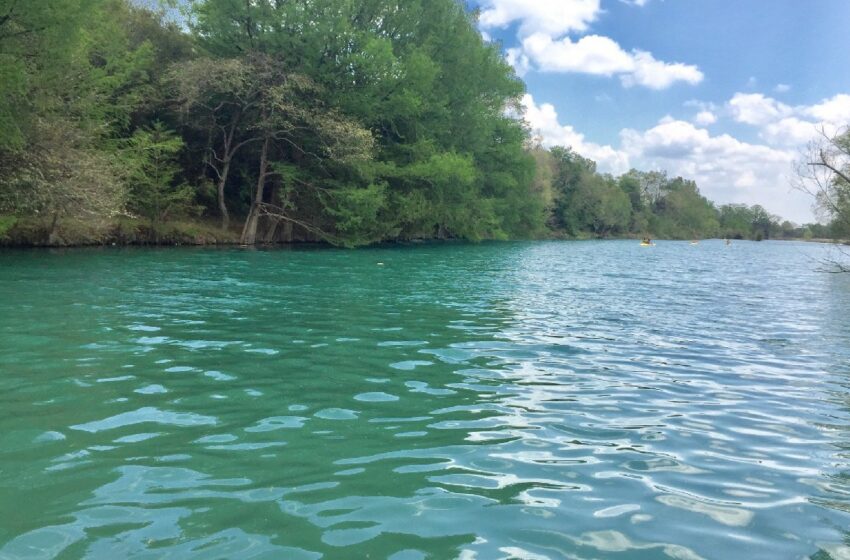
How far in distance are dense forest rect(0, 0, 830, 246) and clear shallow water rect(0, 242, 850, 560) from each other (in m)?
13.7

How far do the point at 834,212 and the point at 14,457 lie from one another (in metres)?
24.5

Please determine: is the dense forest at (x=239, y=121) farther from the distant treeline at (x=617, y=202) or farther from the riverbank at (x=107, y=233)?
the distant treeline at (x=617, y=202)

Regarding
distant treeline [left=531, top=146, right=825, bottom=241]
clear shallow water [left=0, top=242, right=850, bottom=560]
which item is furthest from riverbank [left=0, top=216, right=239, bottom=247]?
distant treeline [left=531, top=146, right=825, bottom=241]

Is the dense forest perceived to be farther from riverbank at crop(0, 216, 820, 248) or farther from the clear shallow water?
the clear shallow water

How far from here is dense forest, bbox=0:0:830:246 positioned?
24406 mm

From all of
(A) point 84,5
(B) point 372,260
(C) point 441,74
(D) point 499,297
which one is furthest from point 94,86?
(C) point 441,74

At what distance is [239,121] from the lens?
43344 mm

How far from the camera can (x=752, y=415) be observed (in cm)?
738

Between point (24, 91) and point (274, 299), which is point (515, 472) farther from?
point (24, 91)

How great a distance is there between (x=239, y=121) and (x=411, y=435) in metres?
41.1

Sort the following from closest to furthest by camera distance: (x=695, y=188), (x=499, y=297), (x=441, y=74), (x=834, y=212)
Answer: (x=499, y=297) < (x=834, y=212) < (x=441, y=74) < (x=695, y=188)

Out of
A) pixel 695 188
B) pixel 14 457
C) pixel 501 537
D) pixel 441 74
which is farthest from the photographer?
pixel 695 188

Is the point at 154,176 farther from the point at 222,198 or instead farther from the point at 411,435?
the point at 411,435

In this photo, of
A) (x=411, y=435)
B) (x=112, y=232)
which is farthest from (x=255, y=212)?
(x=411, y=435)
